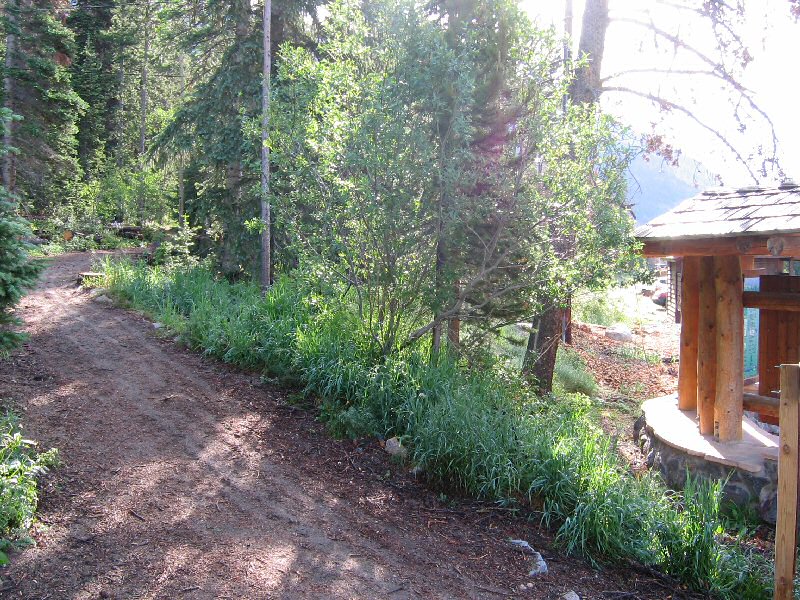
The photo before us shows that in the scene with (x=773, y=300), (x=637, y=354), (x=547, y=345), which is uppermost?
(x=773, y=300)

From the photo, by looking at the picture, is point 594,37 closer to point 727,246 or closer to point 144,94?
point 727,246

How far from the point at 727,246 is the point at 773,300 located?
99 cm

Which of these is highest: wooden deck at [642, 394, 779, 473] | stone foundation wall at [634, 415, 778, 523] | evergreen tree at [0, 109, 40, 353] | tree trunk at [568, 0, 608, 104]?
tree trunk at [568, 0, 608, 104]

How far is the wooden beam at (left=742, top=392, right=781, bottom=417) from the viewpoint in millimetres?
Answer: 6586

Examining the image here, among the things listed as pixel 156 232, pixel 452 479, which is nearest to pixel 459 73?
pixel 452 479

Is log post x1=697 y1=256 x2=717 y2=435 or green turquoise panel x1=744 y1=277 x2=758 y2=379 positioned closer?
log post x1=697 y1=256 x2=717 y2=435

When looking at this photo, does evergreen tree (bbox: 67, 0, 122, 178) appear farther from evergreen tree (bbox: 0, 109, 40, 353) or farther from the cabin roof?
the cabin roof

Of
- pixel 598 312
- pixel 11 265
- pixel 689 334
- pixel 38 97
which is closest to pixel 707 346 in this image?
pixel 689 334

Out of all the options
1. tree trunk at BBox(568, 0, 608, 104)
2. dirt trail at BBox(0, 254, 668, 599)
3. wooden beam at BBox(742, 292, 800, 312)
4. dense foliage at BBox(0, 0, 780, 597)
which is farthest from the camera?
tree trunk at BBox(568, 0, 608, 104)

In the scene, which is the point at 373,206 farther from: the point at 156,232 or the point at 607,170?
the point at 156,232

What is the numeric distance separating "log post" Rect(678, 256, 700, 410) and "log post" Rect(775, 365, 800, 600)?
12.3 feet

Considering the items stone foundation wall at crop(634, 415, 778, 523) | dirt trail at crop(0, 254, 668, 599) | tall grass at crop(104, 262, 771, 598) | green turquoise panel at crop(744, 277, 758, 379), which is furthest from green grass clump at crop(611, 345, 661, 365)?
dirt trail at crop(0, 254, 668, 599)

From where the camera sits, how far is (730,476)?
5910mm

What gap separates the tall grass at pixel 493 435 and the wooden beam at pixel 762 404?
1234mm
